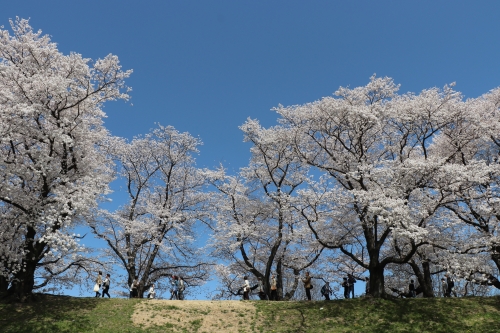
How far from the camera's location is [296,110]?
25.7m

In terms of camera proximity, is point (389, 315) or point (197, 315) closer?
point (389, 315)

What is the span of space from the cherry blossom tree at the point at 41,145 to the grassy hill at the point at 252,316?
9.23 ft

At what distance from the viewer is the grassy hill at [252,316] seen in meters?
16.5

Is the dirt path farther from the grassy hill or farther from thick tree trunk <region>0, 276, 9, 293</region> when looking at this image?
thick tree trunk <region>0, 276, 9, 293</region>

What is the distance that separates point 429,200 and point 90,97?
1912 centimetres

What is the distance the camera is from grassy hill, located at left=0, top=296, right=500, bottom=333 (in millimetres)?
16469

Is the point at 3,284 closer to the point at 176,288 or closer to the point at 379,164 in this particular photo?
the point at 176,288

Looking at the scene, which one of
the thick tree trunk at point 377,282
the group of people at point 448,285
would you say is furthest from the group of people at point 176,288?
the group of people at point 448,285

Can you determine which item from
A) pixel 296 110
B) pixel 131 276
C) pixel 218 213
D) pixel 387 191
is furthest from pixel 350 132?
pixel 131 276

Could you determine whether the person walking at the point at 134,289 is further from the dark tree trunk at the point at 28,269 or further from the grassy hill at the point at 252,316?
the dark tree trunk at the point at 28,269

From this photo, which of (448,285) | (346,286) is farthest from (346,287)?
(448,285)

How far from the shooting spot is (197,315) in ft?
61.1

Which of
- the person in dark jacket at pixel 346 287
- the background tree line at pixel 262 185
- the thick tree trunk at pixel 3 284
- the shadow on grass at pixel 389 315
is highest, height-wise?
the background tree line at pixel 262 185

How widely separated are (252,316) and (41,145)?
14510 millimetres
